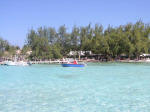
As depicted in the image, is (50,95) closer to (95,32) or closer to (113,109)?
(113,109)

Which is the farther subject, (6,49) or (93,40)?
(6,49)

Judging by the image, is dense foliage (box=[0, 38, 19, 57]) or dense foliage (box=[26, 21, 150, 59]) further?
dense foliage (box=[0, 38, 19, 57])

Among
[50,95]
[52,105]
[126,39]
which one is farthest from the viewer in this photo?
[126,39]

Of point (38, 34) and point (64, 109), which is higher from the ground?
point (38, 34)

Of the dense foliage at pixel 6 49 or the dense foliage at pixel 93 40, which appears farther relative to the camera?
the dense foliage at pixel 6 49

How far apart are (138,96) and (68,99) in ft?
13.1

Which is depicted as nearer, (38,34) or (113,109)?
(113,109)

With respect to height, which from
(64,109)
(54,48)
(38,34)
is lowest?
(64,109)

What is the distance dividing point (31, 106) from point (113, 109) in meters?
3.77

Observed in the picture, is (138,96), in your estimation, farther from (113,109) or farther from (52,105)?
(52,105)

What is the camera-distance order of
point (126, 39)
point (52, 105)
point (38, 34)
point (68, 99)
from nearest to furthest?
→ 1. point (52, 105)
2. point (68, 99)
3. point (126, 39)
4. point (38, 34)

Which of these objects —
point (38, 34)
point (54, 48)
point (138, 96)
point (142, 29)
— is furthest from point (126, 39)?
point (138, 96)

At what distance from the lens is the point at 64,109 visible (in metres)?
9.93

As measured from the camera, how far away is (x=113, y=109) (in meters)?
9.88
